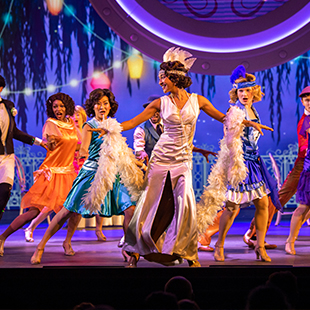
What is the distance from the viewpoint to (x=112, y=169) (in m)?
3.24

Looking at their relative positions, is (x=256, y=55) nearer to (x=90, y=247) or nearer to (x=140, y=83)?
(x=140, y=83)

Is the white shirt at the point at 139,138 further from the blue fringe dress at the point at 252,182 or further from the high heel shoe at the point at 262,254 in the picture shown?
the high heel shoe at the point at 262,254

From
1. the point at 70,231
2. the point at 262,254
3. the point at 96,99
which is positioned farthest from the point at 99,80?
the point at 262,254

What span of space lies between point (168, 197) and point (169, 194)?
0.08ft

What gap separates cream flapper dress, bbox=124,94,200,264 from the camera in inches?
116

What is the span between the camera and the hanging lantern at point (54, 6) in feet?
27.6

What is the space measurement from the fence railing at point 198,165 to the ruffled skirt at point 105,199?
177 inches

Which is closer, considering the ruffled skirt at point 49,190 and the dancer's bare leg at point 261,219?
the dancer's bare leg at point 261,219

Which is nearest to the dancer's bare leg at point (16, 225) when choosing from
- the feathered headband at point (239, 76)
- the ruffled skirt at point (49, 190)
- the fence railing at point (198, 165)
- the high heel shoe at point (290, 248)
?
the ruffled skirt at point (49, 190)

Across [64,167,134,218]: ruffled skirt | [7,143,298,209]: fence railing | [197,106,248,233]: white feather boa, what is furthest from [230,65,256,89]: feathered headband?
[7,143,298,209]: fence railing

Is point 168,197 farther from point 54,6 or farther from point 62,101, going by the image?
point 54,6

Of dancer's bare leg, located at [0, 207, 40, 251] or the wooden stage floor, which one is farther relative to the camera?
dancer's bare leg, located at [0, 207, 40, 251]

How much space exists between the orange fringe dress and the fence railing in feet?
13.0

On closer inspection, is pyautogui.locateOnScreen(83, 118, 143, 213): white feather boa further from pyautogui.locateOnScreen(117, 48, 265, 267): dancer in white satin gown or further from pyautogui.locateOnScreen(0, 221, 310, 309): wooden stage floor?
pyautogui.locateOnScreen(0, 221, 310, 309): wooden stage floor
